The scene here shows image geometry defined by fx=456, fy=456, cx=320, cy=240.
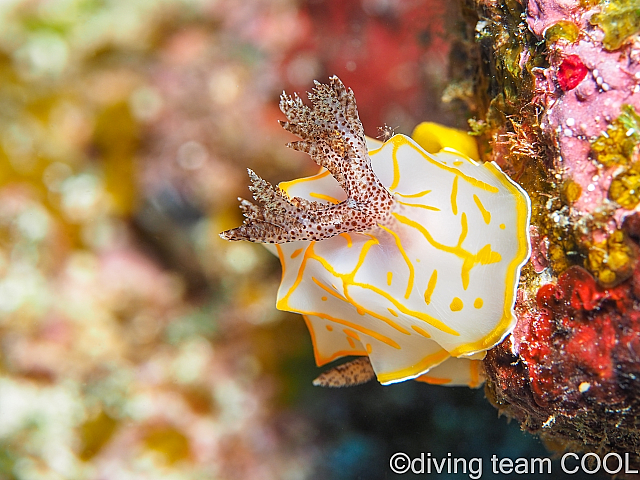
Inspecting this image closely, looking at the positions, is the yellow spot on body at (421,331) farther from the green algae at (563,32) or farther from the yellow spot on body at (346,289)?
the green algae at (563,32)

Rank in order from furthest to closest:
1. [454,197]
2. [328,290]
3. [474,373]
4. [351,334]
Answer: [474,373] < [351,334] < [328,290] < [454,197]

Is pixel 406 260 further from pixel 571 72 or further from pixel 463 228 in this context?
pixel 571 72

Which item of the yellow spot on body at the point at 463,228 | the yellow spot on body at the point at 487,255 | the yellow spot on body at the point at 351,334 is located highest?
the yellow spot on body at the point at 463,228

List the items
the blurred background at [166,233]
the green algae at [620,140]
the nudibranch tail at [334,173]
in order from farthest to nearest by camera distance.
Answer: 1. the blurred background at [166,233]
2. the nudibranch tail at [334,173]
3. the green algae at [620,140]

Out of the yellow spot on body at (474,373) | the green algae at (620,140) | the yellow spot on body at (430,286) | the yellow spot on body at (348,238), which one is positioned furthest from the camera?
the yellow spot on body at (474,373)

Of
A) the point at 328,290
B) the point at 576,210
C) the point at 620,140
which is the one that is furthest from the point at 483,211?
the point at 328,290

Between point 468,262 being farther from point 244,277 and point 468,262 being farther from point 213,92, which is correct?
point 213,92

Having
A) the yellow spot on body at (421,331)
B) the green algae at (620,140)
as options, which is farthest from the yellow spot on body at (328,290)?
the green algae at (620,140)
